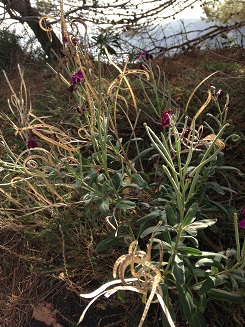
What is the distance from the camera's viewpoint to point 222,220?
2.00 metres

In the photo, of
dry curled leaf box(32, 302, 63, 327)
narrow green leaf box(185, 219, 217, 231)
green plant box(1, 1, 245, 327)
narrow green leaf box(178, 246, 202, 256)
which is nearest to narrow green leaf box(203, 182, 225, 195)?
green plant box(1, 1, 245, 327)

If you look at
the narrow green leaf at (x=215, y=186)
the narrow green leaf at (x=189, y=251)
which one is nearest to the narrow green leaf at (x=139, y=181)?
the narrow green leaf at (x=215, y=186)

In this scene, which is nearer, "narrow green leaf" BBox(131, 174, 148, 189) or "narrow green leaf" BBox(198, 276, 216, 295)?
"narrow green leaf" BBox(198, 276, 216, 295)

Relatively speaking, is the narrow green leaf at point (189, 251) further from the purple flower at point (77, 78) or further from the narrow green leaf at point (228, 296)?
the purple flower at point (77, 78)

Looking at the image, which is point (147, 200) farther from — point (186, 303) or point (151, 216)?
point (186, 303)

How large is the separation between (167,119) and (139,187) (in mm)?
Answer: 300

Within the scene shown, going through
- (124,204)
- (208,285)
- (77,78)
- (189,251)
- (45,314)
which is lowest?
(45,314)

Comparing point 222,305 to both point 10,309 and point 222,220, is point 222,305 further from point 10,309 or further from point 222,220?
point 10,309

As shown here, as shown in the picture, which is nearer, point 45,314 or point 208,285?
point 208,285

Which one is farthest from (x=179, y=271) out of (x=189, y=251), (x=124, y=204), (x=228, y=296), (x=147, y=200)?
(x=147, y=200)

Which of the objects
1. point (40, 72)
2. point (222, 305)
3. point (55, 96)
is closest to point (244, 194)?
point (222, 305)

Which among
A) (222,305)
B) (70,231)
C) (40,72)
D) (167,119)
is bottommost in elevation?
(222,305)

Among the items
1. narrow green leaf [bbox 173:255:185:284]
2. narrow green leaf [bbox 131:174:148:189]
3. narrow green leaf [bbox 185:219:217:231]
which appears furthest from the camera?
narrow green leaf [bbox 131:174:148:189]

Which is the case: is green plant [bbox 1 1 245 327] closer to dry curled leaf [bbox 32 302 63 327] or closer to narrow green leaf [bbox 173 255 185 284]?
narrow green leaf [bbox 173 255 185 284]
